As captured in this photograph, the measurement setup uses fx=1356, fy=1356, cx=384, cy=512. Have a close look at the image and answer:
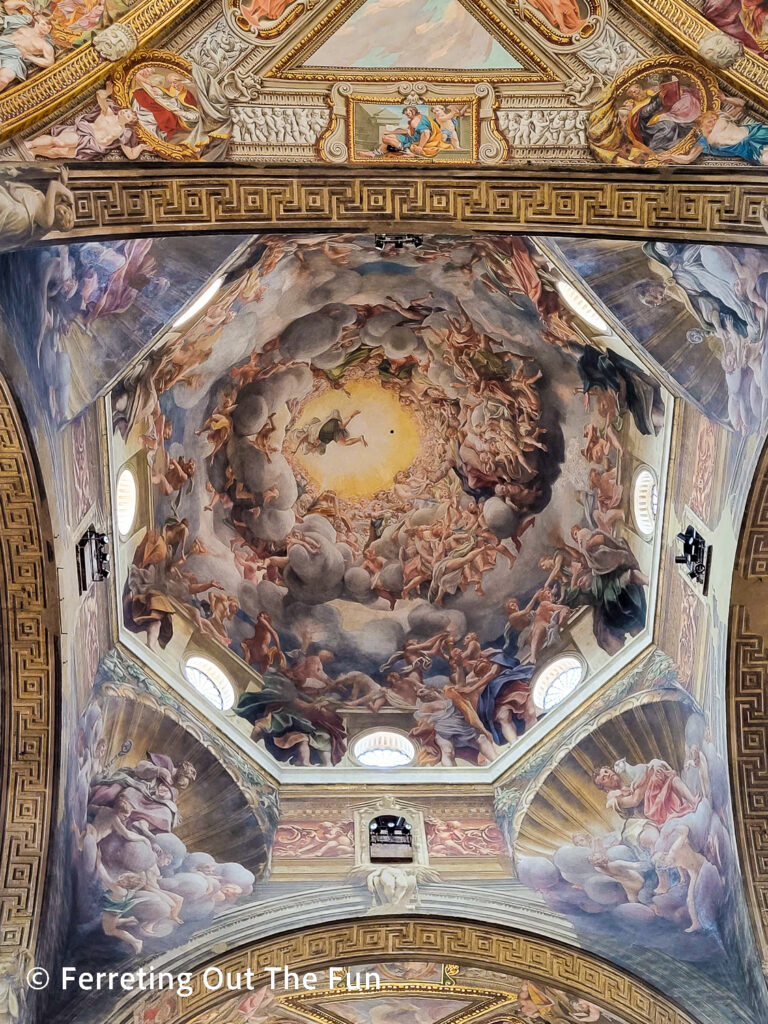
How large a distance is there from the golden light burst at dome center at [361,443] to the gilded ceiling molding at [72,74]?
362 inches

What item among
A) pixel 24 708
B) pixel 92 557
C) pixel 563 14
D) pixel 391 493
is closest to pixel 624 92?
pixel 563 14

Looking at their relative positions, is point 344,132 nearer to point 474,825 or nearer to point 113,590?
point 113,590

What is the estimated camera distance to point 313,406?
2120 centimetres

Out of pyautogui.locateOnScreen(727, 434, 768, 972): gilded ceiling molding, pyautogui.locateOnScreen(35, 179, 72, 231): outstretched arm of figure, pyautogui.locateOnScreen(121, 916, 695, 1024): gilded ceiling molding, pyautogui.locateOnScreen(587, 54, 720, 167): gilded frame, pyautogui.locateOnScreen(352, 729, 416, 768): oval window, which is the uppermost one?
pyautogui.locateOnScreen(587, 54, 720, 167): gilded frame

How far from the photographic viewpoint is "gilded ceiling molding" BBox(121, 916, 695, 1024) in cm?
1598

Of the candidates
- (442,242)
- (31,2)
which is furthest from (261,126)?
(442,242)

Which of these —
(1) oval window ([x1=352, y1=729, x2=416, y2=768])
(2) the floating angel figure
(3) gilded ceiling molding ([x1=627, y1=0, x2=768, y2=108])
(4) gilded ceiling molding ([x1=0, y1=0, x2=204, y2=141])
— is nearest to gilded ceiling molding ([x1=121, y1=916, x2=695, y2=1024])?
(1) oval window ([x1=352, y1=729, x2=416, y2=768])

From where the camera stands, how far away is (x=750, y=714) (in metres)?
16.5

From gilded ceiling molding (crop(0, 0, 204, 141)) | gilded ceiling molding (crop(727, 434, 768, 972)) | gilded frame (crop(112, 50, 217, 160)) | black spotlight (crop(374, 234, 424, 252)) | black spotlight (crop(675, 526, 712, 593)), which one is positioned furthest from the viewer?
black spotlight (crop(374, 234, 424, 252))

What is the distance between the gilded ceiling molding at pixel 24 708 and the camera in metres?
14.9

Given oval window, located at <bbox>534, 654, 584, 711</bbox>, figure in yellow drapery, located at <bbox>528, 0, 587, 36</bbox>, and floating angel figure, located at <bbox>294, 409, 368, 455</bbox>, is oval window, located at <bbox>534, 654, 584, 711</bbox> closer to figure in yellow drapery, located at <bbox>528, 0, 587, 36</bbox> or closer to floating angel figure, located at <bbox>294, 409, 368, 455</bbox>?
floating angel figure, located at <bbox>294, 409, 368, 455</bbox>

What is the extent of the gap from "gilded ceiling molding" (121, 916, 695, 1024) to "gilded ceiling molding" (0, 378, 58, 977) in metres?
2.24

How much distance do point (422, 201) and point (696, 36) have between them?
2.96 m

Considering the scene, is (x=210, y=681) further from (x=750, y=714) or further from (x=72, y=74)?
(x=72, y=74)
